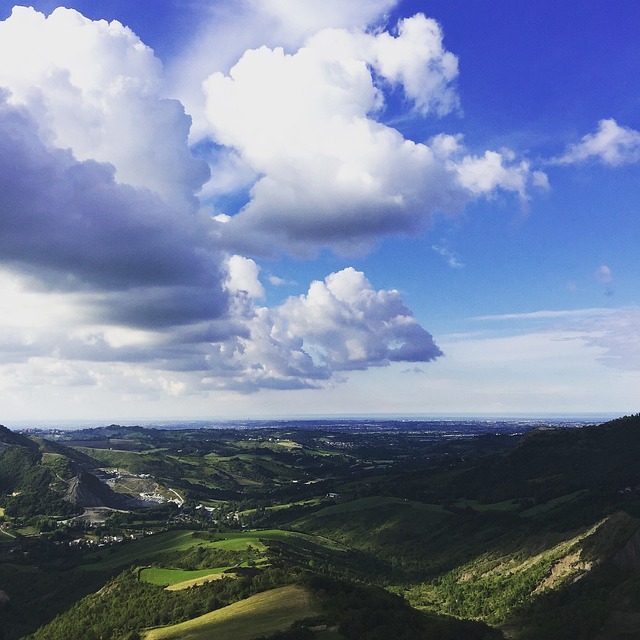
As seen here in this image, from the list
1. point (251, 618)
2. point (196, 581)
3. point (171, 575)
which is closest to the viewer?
point (251, 618)

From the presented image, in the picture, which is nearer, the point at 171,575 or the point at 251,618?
the point at 251,618

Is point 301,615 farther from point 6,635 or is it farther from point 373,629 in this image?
point 6,635

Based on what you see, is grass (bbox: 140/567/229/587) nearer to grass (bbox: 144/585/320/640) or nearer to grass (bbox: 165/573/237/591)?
grass (bbox: 165/573/237/591)

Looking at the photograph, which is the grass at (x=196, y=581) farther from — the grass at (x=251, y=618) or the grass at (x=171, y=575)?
the grass at (x=251, y=618)

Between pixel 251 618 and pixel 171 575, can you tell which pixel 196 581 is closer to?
pixel 171 575

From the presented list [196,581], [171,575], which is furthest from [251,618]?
[171,575]

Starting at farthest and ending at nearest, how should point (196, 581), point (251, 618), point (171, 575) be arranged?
point (171, 575), point (196, 581), point (251, 618)

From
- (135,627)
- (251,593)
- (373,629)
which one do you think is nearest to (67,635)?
(135,627)
